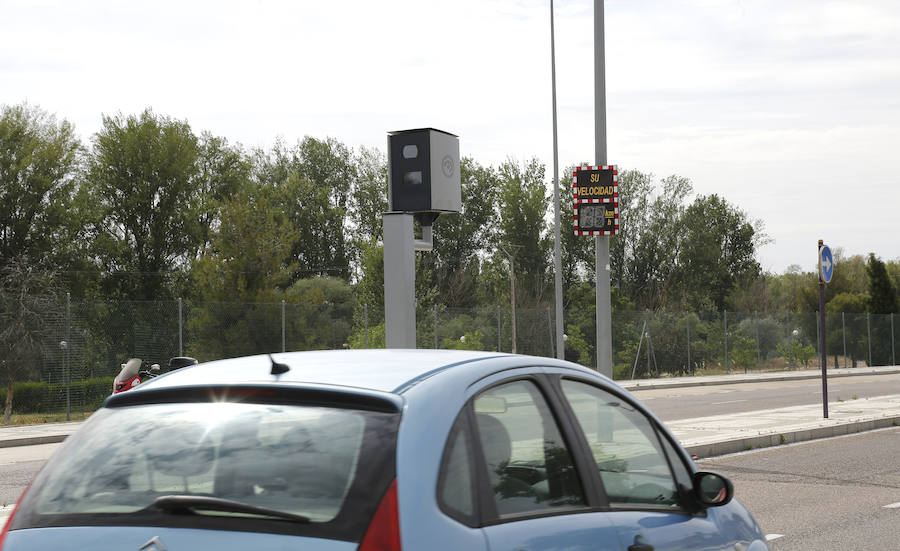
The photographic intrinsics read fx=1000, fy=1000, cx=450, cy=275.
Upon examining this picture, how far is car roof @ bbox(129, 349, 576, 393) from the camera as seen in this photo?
2.88 meters

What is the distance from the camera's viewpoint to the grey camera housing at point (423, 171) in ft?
31.6

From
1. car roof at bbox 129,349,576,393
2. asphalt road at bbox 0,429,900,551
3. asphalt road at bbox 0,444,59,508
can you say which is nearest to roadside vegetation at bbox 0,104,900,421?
asphalt road at bbox 0,444,59,508

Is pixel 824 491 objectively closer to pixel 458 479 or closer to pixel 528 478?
pixel 528 478

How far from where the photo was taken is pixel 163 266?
57.6 metres

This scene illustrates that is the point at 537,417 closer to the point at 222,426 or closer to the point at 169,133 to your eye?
the point at 222,426

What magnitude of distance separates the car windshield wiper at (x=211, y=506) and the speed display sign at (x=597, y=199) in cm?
1050

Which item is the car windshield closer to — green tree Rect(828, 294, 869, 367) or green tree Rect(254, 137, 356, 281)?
green tree Rect(828, 294, 869, 367)

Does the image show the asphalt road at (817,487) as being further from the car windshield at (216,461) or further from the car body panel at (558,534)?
the car windshield at (216,461)

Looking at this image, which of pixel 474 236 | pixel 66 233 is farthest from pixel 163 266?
pixel 474 236

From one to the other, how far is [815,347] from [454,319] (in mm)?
27717

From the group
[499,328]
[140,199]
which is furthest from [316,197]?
[499,328]

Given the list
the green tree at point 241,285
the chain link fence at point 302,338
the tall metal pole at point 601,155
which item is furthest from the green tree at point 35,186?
the tall metal pole at point 601,155

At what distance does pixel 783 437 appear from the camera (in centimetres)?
1495

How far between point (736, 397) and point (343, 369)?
25.5 m
